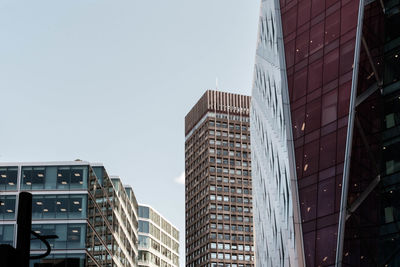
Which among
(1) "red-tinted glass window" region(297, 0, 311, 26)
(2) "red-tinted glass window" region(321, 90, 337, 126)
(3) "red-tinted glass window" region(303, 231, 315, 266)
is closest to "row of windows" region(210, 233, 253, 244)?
(1) "red-tinted glass window" region(297, 0, 311, 26)

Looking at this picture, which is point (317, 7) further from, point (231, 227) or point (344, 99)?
point (231, 227)

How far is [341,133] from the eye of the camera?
4334 cm

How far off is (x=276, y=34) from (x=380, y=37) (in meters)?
10.9

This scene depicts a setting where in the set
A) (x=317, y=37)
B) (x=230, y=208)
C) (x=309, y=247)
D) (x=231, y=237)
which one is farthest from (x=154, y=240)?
(x=317, y=37)

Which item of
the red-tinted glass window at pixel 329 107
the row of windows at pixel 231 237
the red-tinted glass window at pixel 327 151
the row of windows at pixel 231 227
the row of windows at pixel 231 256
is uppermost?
the row of windows at pixel 231 227

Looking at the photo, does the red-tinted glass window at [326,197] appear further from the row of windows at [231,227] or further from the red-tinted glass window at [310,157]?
the row of windows at [231,227]

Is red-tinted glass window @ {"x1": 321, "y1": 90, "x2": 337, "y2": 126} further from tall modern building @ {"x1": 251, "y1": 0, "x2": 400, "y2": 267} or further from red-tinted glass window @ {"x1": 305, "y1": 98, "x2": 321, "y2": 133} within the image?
red-tinted glass window @ {"x1": 305, "y1": 98, "x2": 321, "y2": 133}

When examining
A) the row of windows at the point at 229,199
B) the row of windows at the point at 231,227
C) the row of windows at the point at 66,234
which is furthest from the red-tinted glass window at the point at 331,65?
the row of windows at the point at 229,199

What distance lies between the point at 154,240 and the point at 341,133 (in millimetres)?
134627

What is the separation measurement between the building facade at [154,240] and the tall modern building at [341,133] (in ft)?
379

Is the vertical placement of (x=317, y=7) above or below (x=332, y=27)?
above

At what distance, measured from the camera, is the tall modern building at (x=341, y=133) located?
137 ft

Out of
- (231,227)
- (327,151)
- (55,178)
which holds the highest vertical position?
(231,227)

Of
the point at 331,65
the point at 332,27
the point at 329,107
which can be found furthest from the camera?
the point at 332,27
